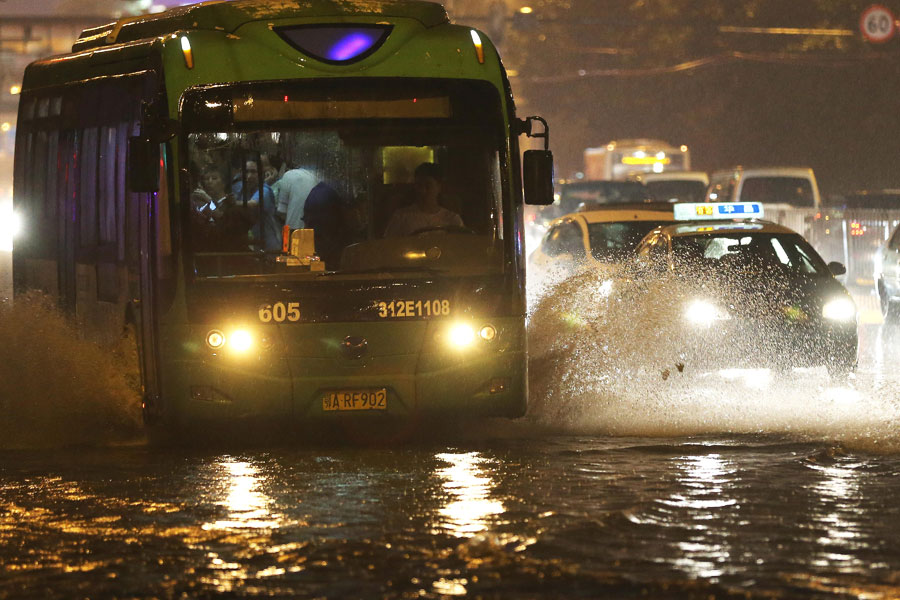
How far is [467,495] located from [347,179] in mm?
2984

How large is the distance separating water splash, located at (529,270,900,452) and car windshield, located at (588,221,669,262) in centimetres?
386

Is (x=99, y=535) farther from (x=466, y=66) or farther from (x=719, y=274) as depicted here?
(x=719, y=274)

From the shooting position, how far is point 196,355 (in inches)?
428

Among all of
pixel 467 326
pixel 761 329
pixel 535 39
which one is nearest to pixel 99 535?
pixel 467 326

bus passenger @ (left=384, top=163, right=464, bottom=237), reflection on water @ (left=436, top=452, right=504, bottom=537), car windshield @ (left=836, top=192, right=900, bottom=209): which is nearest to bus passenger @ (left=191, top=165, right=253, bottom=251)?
bus passenger @ (left=384, top=163, right=464, bottom=237)

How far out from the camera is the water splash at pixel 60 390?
479 inches

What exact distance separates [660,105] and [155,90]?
195 feet

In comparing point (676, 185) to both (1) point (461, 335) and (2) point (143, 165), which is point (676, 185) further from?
(2) point (143, 165)

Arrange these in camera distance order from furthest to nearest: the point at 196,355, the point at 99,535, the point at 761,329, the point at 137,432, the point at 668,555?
1. the point at 761,329
2. the point at 137,432
3. the point at 196,355
4. the point at 99,535
5. the point at 668,555

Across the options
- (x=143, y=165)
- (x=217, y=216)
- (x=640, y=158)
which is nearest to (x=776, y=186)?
(x=640, y=158)

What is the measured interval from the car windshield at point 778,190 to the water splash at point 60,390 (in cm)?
2458

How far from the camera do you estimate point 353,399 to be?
1098cm

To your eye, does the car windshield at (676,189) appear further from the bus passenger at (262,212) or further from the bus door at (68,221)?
the bus passenger at (262,212)

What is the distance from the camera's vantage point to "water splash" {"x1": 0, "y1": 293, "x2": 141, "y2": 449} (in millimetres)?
12164
